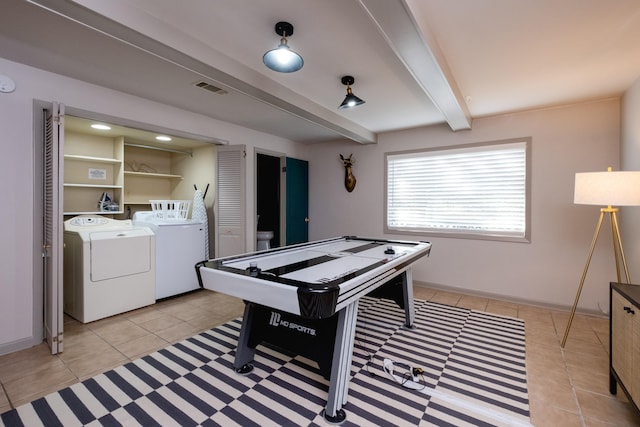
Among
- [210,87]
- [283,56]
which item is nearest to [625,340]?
[283,56]

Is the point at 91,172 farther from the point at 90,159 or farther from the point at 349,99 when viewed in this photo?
the point at 349,99

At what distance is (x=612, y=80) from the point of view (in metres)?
2.70

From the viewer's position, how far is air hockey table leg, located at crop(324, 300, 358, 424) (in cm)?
167

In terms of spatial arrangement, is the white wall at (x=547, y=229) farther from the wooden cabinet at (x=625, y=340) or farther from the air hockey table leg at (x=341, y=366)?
the air hockey table leg at (x=341, y=366)

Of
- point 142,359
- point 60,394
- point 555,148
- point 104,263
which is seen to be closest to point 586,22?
point 555,148

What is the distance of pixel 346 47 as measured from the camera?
214 centimetres

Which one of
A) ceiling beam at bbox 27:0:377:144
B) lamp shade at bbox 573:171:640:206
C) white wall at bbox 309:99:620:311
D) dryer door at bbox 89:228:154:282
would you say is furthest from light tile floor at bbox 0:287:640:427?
ceiling beam at bbox 27:0:377:144

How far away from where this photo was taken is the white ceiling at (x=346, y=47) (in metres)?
1.70

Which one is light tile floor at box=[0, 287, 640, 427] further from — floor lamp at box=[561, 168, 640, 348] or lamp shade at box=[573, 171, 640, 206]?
lamp shade at box=[573, 171, 640, 206]

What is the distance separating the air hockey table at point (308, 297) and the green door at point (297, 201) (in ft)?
8.20

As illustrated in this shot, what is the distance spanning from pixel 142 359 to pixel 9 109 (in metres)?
2.34

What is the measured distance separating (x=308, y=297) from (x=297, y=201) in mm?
3893

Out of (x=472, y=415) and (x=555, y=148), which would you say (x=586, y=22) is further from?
(x=472, y=415)

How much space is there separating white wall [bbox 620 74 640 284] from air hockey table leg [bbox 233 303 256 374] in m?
3.34
